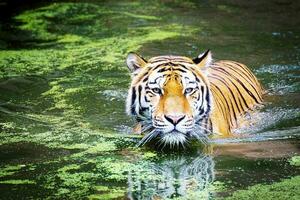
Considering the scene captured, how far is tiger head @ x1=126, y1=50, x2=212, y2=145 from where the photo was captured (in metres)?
4.38

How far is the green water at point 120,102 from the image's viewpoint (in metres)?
4.01

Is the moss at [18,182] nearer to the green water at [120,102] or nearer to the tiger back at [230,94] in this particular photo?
the green water at [120,102]

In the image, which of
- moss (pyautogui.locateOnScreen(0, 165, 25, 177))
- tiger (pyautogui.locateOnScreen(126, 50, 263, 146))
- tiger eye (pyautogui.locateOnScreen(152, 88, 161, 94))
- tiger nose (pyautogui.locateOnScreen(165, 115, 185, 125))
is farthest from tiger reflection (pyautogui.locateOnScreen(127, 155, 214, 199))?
moss (pyautogui.locateOnScreen(0, 165, 25, 177))

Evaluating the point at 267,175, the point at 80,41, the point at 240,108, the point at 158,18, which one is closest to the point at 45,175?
the point at 267,175

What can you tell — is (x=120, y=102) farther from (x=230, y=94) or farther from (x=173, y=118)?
(x=173, y=118)

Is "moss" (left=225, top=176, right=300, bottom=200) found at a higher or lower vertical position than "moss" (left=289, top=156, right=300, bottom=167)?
lower

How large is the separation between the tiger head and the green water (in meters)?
0.18

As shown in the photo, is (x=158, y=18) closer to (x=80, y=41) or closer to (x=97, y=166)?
(x=80, y=41)

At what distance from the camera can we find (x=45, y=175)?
4191 millimetres

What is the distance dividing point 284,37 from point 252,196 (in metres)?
4.92

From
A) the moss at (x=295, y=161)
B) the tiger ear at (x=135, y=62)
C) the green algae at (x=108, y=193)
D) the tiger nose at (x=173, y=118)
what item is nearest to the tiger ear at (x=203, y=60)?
the tiger ear at (x=135, y=62)

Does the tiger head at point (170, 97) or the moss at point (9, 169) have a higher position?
the tiger head at point (170, 97)

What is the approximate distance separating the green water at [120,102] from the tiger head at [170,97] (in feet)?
0.59

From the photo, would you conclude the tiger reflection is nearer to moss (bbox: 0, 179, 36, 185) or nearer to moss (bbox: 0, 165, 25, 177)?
moss (bbox: 0, 179, 36, 185)
